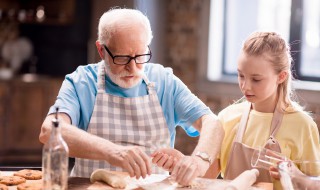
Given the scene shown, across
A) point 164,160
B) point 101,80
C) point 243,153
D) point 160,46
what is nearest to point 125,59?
point 101,80

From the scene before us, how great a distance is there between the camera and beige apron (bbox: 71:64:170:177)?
7.58 ft

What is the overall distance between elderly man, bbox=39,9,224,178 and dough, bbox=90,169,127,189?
0.11 metres

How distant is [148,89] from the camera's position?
2.43 meters

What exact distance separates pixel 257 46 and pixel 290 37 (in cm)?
253

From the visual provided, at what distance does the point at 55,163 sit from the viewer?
5.64ft

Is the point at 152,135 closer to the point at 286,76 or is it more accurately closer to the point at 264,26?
the point at 286,76

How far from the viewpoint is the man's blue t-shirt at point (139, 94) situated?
2273 millimetres

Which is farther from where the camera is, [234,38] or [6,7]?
[6,7]

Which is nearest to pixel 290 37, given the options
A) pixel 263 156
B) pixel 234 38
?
pixel 234 38

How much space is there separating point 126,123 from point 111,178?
0.48 meters

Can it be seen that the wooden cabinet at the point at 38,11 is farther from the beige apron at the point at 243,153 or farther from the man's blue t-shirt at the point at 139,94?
the beige apron at the point at 243,153

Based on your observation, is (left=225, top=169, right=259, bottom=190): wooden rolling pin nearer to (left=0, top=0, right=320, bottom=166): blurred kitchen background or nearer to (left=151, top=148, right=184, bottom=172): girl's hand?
(left=151, top=148, right=184, bottom=172): girl's hand

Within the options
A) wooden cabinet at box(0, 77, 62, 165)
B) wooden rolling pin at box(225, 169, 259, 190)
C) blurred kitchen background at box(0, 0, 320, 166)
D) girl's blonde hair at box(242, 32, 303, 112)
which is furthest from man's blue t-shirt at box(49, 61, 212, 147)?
wooden cabinet at box(0, 77, 62, 165)

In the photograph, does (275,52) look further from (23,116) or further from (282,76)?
(23,116)
